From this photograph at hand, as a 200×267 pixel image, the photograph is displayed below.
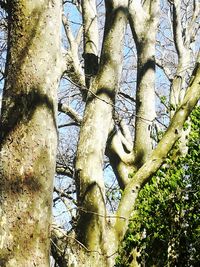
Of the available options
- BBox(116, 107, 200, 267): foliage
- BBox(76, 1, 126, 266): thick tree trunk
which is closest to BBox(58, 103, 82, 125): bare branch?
BBox(76, 1, 126, 266): thick tree trunk

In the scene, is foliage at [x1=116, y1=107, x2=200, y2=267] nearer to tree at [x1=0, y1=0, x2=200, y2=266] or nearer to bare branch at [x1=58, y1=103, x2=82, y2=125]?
tree at [x1=0, y1=0, x2=200, y2=266]

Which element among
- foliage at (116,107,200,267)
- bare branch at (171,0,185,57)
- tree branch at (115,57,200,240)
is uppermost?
bare branch at (171,0,185,57)

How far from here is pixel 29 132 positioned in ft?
7.16

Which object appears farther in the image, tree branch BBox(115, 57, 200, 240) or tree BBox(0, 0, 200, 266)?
tree branch BBox(115, 57, 200, 240)

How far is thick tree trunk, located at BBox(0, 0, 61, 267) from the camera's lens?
2.03 metres

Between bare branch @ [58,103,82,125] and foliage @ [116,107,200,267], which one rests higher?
bare branch @ [58,103,82,125]

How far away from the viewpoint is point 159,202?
142 inches

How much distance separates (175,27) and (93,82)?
2525 millimetres

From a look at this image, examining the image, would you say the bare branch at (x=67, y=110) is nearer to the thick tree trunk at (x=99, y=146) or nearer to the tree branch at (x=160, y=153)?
the thick tree trunk at (x=99, y=146)

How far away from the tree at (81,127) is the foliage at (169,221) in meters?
0.11

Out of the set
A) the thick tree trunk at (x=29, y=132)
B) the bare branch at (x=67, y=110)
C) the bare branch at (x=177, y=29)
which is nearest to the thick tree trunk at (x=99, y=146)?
the thick tree trunk at (x=29, y=132)

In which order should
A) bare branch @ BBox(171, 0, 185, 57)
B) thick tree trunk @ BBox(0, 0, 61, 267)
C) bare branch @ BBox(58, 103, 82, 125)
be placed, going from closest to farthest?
thick tree trunk @ BBox(0, 0, 61, 267) < bare branch @ BBox(58, 103, 82, 125) < bare branch @ BBox(171, 0, 185, 57)

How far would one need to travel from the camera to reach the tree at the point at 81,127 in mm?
2080

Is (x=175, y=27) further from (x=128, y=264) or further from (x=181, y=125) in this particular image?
(x=128, y=264)
